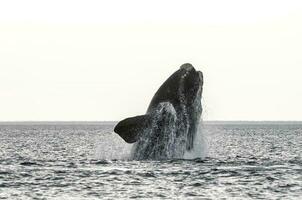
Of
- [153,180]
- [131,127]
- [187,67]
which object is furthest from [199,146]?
[153,180]

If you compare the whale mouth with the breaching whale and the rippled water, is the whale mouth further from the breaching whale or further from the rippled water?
the rippled water

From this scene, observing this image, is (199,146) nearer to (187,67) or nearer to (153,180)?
(187,67)

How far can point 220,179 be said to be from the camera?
37.0 m

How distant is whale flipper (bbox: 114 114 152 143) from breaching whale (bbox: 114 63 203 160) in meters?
0.13

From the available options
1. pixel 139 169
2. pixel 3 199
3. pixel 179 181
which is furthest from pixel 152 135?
pixel 3 199

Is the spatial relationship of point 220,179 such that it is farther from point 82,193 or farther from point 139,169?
point 82,193

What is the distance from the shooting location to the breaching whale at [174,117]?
40.2 metres

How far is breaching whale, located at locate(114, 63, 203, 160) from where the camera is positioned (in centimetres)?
4022

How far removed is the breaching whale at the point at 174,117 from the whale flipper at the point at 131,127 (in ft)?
0.43

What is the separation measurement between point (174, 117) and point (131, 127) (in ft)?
8.78

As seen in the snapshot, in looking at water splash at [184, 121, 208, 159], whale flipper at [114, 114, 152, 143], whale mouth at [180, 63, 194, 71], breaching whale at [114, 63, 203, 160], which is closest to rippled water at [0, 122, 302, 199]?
water splash at [184, 121, 208, 159]

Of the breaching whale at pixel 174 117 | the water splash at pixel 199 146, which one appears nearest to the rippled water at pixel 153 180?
the water splash at pixel 199 146

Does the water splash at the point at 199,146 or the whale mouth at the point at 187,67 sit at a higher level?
the whale mouth at the point at 187,67

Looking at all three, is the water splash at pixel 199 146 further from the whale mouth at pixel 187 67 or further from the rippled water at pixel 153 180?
the whale mouth at pixel 187 67
